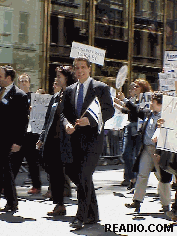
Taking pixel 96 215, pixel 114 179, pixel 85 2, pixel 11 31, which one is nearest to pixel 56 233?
pixel 96 215

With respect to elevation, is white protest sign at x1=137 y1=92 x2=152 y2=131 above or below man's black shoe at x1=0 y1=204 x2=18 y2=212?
above

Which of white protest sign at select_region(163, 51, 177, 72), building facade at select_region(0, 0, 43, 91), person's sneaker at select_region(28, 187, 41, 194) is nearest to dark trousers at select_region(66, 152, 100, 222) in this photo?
white protest sign at select_region(163, 51, 177, 72)

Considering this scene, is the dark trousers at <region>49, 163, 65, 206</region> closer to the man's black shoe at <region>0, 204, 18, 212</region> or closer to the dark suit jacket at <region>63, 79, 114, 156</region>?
the man's black shoe at <region>0, 204, 18, 212</region>

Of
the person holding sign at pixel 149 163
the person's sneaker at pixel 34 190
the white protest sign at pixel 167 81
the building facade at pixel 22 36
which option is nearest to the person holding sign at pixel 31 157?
the person's sneaker at pixel 34 190

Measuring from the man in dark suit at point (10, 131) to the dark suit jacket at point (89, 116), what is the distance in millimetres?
900

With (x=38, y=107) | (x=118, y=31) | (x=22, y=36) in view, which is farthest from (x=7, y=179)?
(x=118, y=31)

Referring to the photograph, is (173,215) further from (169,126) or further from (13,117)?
(13,117)

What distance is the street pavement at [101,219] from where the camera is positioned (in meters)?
→ 5.30

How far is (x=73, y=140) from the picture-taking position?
5609 millimetres

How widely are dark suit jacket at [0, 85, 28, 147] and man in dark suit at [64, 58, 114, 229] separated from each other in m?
0.91

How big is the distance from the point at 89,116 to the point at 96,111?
4.4 inches

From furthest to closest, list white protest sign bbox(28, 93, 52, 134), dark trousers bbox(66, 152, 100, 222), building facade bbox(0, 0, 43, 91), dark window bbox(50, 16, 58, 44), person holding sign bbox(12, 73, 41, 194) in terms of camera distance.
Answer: dark window bbox(50, 16, 58, 44), building facade bbox(0, 0, 43, 91), white protest sign bbox(28, 93, 52, 134), person holding sign bbox(12, 73, 41, 194), dark trousers bbox(66, 152, 100, 222)

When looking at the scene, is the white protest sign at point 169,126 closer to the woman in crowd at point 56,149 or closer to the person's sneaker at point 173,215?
the person's sneaker at point 173,215

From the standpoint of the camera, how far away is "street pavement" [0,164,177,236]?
5.30 meters
